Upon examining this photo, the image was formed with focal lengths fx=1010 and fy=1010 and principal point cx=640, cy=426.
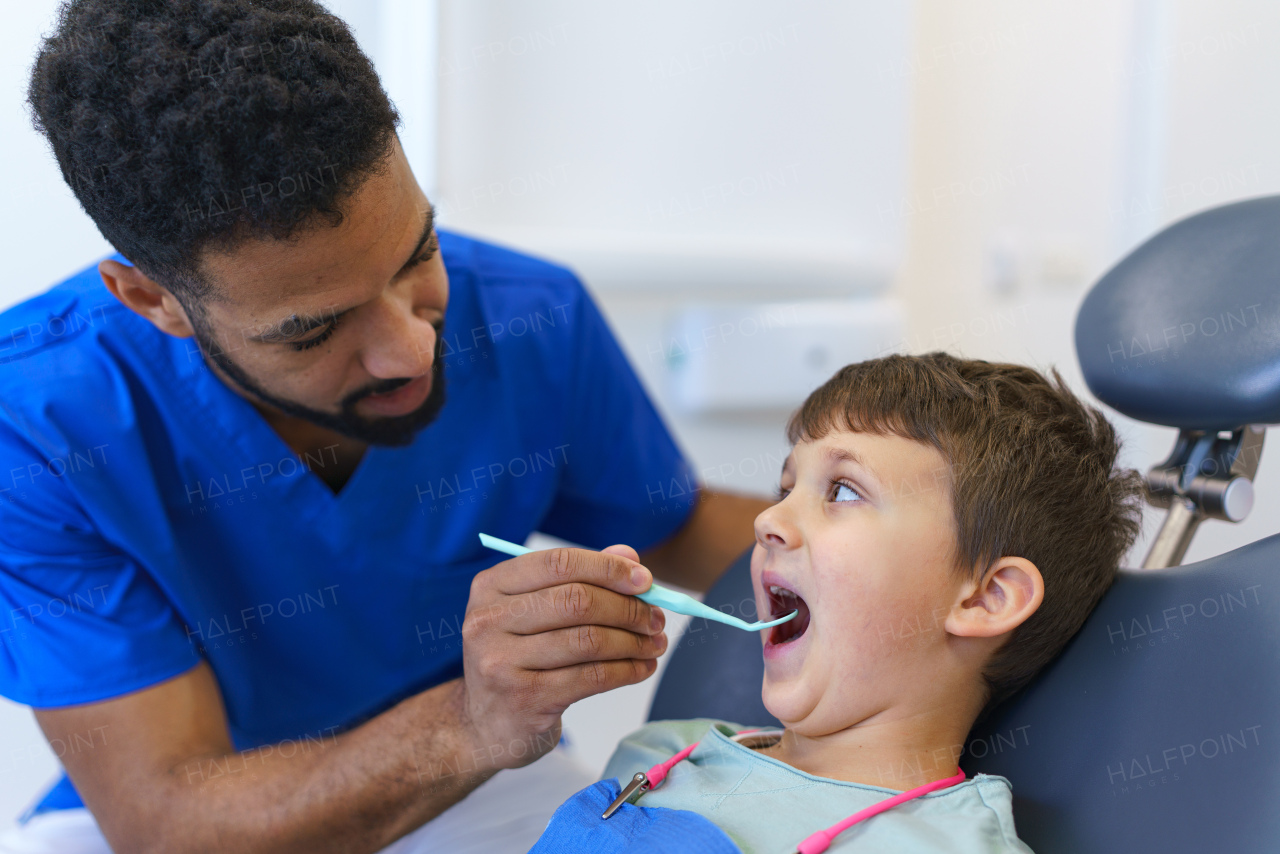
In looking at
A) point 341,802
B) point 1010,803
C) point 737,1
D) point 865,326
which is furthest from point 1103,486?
point 737,1

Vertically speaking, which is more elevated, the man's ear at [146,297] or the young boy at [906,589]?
the man's ear at [146,297]

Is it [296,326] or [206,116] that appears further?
[296,326]

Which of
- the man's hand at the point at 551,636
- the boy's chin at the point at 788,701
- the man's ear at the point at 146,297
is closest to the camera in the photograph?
the man's hand at the point at 551,636

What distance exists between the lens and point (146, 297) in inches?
39.0

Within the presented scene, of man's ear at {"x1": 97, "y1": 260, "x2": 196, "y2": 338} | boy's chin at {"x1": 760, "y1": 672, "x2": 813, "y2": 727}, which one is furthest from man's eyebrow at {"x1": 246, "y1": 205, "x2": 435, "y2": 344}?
boy's chin at {"x1": 760, "y1": 672, "x2": 813, "y2": 727}

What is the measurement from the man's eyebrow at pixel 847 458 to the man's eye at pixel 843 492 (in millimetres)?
19

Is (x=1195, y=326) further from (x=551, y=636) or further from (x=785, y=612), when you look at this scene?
(x=551, y=636)

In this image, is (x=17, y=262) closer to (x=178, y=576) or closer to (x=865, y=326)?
(x=178, y=576)

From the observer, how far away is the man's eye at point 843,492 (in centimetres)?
89

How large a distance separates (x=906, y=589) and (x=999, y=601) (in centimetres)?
9

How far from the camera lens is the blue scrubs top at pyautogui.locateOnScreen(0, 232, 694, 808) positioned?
986 millimetres

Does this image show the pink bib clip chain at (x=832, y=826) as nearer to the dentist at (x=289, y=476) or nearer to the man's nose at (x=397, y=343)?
the dentist at (x=289, y=476)

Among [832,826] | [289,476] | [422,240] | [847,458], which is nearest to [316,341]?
[422,240]

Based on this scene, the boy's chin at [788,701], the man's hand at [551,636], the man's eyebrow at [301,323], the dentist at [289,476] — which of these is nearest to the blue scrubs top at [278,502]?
the dentist at [289,476]
